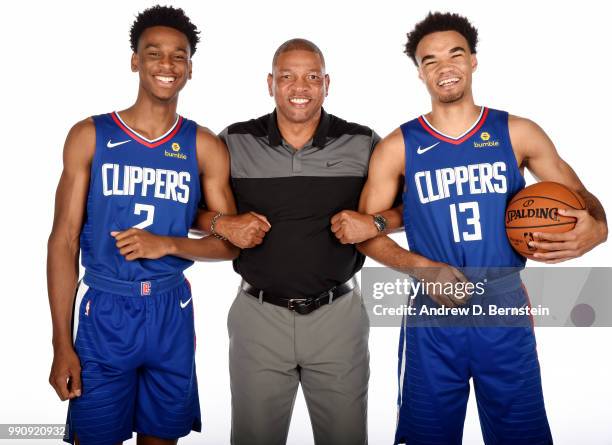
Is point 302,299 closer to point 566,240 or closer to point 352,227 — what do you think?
point 352,227

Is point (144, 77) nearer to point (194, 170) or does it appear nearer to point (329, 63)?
point (194, 170)

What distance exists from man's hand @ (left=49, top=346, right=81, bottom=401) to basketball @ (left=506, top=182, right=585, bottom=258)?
1.94 metres

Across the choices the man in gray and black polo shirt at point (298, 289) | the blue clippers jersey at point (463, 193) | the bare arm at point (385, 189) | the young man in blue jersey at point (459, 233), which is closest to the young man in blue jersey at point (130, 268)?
the man in gray and black polo shirt at point (298, 289)

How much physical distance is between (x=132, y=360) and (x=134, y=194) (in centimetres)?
73

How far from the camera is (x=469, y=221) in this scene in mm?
3039

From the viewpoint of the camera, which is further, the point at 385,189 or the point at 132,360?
the point at 385,189

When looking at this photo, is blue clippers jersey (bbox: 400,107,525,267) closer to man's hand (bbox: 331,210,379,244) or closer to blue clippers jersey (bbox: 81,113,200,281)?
man's hand (bbox: 331,210,379,244)

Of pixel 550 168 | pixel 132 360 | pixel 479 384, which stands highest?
pixel 550 168

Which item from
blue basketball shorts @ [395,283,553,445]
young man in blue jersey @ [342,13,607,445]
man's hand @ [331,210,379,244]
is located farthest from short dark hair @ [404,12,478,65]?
blue basketball shorts @ [395,283,553,445]

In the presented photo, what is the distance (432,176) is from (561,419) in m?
2.62

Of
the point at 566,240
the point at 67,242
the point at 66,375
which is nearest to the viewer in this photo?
the point at 566,240

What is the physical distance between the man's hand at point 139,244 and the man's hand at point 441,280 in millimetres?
1144

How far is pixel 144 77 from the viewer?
3215mm

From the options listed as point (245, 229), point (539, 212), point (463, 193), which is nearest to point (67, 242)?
point (245, 229)
